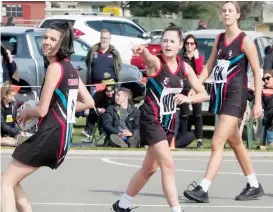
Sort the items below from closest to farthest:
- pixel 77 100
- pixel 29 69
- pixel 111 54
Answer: pixel 77 100
pixel 111 54
pixel 29 69

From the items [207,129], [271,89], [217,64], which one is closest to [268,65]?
[207,129]

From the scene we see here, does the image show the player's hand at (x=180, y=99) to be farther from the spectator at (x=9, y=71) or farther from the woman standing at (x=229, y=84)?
the spectator at (x=9, y=71)

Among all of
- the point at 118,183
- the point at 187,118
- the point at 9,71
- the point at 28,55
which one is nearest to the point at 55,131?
the point at 118,183

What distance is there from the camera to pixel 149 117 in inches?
370

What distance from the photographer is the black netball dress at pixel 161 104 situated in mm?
9266

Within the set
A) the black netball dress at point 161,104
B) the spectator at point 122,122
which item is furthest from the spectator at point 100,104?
the black netball dress at point 161,104

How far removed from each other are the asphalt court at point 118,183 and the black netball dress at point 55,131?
7.73 ft

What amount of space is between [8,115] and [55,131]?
866 centimetres

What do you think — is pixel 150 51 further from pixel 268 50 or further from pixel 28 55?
pixel 28 55

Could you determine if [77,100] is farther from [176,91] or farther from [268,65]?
[268,65]

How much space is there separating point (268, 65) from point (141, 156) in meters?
5.41

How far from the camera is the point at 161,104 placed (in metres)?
9.34

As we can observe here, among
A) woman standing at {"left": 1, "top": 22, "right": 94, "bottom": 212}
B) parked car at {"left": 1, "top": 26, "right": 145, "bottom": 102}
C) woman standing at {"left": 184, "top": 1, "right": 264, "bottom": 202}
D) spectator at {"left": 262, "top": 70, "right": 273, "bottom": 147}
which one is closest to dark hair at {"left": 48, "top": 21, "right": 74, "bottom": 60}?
woman standing at {"left": 1, "top": 22, "right": 94, "bottom": 212}

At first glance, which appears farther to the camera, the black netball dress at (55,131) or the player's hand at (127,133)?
the player's hand at (127,133)
